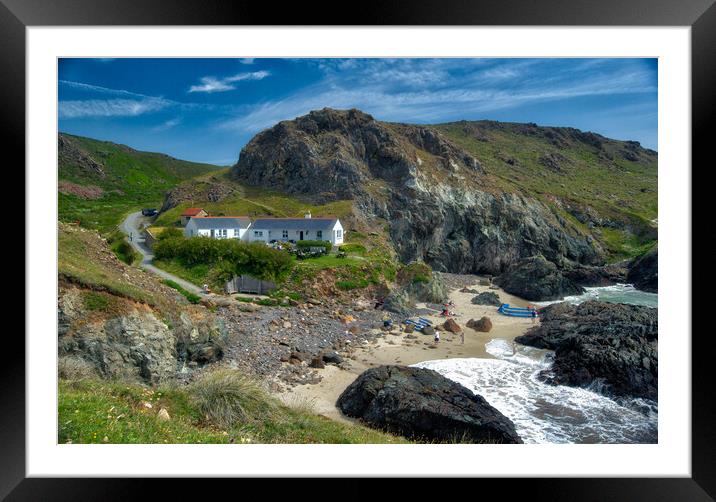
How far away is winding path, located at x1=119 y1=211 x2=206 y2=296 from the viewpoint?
1366 centimetres

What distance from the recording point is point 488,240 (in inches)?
1198

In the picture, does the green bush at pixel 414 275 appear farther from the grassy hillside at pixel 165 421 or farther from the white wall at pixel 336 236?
the grassy hillside at pixel 165 421

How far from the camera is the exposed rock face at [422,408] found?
595 centimetres

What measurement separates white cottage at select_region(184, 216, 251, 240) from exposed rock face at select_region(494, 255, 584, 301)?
16272 millimetres

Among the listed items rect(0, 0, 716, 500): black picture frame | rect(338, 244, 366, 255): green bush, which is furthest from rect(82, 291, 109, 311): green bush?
rect(338, 244, 366, 255): green bush

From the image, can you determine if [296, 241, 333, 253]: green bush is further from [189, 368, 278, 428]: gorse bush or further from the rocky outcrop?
[189, 368, 278, 428]: gorse bush

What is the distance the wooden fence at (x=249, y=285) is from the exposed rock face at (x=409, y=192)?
45.2ft

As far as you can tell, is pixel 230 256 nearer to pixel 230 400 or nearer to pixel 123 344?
pixel 123 344

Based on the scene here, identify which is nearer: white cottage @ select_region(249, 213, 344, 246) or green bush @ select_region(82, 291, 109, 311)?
green bush @ select_region(82, 291, 109, 311)

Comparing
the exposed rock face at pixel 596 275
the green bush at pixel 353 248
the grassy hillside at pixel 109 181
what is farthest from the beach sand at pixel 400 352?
the exposed rock face at pixel 596 275
